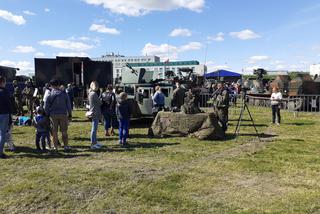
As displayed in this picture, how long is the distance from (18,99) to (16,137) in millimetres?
6610

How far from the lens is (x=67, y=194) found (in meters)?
6.32

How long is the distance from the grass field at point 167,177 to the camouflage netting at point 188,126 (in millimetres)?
427

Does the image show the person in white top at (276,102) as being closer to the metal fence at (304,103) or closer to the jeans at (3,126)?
the metal fence at (304,103)

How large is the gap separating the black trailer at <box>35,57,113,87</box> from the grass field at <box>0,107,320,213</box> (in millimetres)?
11767

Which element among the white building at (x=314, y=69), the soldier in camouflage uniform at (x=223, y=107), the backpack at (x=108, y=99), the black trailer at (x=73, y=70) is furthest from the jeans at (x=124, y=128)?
the white building at (x=314, y=69)

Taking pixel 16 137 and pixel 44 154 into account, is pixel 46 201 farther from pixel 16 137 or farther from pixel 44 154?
pixel 16 137

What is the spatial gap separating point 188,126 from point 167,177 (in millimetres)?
4801

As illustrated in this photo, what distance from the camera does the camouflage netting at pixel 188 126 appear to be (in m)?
11.7

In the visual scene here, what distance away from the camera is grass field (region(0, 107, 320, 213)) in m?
5.81

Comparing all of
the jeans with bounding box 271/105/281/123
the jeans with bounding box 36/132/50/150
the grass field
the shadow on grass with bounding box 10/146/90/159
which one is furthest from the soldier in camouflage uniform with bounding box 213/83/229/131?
the jeans with bounding box 36/132/50/150

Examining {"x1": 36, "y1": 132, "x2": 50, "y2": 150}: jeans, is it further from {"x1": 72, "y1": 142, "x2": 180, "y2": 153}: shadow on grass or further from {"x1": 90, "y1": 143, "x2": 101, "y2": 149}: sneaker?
{"x1": 90, "y1": 143, "x2": 101, "y2": 149}: sneaker

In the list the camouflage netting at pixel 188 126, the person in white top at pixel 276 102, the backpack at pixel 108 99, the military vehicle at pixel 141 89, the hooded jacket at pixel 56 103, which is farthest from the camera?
the person in white top at pixel 276 102

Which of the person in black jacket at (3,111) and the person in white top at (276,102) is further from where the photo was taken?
the person in white top at (276,102)

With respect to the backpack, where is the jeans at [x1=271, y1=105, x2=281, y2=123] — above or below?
below
